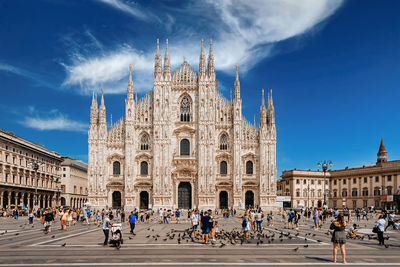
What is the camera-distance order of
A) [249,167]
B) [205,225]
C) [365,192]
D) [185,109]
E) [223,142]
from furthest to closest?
1. [365,192]
2. [185,109]
3. [223,142]
4. [249,167]
5. [205,225]

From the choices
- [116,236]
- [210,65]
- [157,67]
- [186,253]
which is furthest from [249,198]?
[186,253]

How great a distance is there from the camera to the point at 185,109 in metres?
62.7

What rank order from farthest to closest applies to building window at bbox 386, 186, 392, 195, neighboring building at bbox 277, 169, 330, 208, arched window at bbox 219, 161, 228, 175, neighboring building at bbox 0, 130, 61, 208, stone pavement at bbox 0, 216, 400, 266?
1. neighboring building at bbox 277, 169, 330, 208
2. building window at bbox 386, 186, 392, 195
3. arched window at bbox 219, 161, 228, 175
4. neighboring building at bbox 0, 130, 61, 208
5. stone pavement at bbox 0, 216, 400, 266

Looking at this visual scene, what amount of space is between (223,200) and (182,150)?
32.1 ft

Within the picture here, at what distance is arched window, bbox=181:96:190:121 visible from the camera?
6247cm

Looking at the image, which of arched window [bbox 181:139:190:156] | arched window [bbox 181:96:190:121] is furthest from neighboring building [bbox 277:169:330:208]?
arched window [bbox 181:96:190:121]

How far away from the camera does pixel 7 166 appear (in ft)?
190

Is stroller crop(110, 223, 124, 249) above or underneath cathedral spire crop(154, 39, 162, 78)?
underneath

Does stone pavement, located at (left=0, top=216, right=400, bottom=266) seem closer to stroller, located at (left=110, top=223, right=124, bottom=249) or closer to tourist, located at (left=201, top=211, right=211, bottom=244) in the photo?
stroller, located at (left=110, top=223, right=124, bottom=249)

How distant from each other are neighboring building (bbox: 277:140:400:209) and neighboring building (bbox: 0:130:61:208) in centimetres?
4556

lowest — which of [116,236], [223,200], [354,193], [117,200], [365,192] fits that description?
[117,200]

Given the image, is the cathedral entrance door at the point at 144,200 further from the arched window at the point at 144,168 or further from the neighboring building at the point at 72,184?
the neighboring building at the point at 72,184

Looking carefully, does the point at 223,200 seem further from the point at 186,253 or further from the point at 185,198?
the point at 186,253

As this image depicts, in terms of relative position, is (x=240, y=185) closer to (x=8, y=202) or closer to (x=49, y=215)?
(x=8, y=202)
